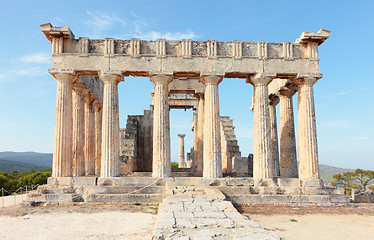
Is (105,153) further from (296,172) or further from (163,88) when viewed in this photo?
(296,172)

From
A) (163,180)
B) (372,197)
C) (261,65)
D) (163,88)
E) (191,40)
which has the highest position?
(191,40)

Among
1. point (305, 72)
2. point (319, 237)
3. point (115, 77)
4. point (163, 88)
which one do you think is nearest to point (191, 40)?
point (163, 88)

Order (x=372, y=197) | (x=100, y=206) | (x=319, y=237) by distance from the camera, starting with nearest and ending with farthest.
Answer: (x=319, y=237)
(x=100, y=206)
(x=372, y=197)

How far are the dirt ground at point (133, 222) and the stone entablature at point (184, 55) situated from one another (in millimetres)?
8114

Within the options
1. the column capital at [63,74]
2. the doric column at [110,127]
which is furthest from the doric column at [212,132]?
the column capital at [63,74]

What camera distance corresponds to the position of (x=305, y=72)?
781 inches

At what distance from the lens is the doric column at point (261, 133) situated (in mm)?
19125

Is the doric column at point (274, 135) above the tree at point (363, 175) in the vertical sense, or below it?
above

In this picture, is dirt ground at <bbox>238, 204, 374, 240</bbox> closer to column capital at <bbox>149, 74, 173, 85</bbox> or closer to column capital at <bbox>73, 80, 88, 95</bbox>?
column capital at <bbox>149, 74, 173, 85</bbox>

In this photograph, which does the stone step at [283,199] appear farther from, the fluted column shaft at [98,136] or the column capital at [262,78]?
the fluted column shaft at [98,136]

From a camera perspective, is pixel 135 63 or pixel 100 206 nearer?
pixel 100 206

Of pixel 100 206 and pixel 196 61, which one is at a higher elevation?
pixel 196 61

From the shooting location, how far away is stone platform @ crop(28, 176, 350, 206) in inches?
673

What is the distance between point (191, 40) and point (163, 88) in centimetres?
341
